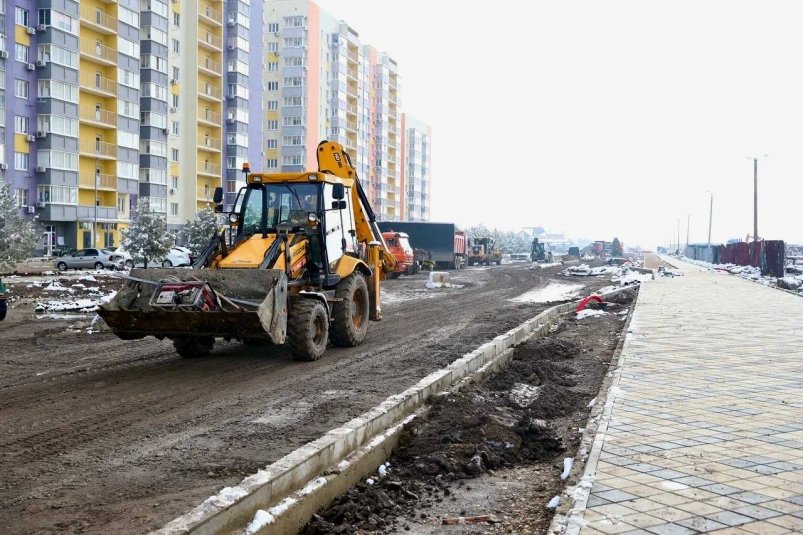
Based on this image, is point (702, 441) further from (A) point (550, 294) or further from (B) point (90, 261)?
Answer: (B) point (90, 261)

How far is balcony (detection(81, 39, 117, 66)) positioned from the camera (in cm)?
6041

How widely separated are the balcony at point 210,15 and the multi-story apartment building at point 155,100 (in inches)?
5.3

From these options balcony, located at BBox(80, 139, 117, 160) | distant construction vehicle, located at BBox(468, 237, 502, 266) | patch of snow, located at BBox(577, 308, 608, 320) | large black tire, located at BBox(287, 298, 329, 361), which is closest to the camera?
large black tire, located at BBox(287, 298, 329, 361)

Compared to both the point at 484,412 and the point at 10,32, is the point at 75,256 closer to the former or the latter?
the point at 10,32

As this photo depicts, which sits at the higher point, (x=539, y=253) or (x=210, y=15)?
(x=210, y=15)

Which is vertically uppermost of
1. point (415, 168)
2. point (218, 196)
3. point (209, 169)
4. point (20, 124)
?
point (415, 168)

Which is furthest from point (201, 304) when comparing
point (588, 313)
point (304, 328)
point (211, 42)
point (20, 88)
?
point (211, 42)

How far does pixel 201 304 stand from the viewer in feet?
32.8

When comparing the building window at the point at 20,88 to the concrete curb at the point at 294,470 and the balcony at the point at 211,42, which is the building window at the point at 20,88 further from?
the concrete curb at the point at 294,470

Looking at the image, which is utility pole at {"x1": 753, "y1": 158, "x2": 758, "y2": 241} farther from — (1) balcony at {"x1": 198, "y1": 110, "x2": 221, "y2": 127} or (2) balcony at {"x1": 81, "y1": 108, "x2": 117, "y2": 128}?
(2) balcony at {"x1": 81, "y1": 108, "x2": 117, "y2": 128}

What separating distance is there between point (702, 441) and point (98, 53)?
2501 inches

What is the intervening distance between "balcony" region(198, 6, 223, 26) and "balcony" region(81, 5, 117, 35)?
13985 millimetres

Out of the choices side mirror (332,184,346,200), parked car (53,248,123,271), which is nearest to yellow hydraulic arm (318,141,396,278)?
side mirror (332,184,346,200)

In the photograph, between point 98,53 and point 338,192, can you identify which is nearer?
point 338,192
